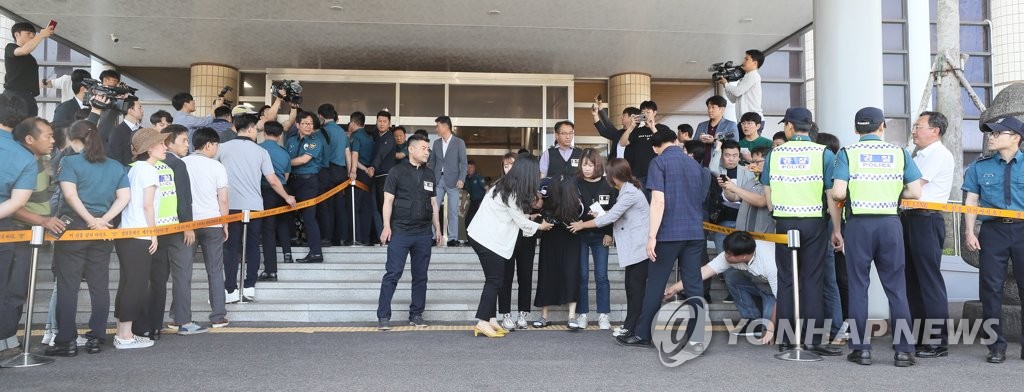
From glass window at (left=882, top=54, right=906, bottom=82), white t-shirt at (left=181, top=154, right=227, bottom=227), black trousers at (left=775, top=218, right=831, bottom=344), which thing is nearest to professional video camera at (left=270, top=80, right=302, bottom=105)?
white t-shirt at (left=181, top=154, right=227, bottom=227)

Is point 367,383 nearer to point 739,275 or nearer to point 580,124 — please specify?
point 739,275

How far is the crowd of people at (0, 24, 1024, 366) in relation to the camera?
476 cm

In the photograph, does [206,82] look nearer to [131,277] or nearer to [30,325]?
[131,277]

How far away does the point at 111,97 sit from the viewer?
6215 millimetres

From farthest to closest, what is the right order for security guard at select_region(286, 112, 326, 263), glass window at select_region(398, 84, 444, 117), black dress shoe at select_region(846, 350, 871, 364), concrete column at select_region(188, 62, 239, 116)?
glass window at select_region(398, 84, 444, 117) < concrete column at select_region(188, 62, 239, 116) < security guard at select_region(286, 112, 326, 263) < black dress shoe at select_region(846, 350, 871, 364)

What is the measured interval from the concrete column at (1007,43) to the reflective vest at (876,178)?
23.6 metres

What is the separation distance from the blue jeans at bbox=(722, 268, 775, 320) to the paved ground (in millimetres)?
572

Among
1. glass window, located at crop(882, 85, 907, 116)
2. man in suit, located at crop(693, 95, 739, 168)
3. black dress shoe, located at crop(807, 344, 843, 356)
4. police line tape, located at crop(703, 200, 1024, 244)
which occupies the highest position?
glass window, located at crop(882, 85, 907, 116)

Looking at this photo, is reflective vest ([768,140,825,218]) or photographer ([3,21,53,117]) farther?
photographer ([3,21,53,117])

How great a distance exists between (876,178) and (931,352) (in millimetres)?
1264

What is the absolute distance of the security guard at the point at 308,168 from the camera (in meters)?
7.59

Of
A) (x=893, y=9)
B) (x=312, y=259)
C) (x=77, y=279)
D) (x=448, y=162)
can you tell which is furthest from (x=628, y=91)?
(x=893, y=9)

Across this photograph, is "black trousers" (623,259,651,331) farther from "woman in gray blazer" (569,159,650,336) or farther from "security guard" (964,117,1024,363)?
"security guard" (964,117,1024,363)

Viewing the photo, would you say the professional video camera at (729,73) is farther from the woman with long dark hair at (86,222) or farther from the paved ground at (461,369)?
the woman with long dark hair at (86,222)
